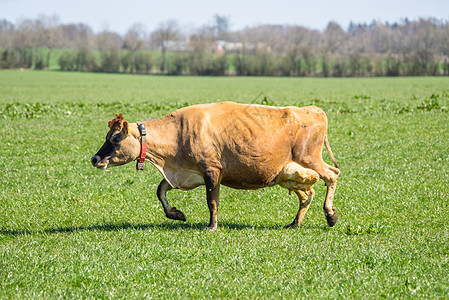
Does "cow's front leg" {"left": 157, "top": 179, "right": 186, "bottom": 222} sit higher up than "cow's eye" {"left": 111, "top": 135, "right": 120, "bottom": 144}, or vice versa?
"cow's eye" {"left": 111, "top": 135, "right": 120, "bottom": 144}

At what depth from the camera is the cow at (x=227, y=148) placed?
26.2 feet

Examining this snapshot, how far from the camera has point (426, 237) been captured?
801cm

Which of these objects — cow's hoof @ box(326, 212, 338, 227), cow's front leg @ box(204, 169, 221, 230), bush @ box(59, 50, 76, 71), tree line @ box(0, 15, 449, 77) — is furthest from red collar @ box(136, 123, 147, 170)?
bush @ box(59, 50, 76, 71)

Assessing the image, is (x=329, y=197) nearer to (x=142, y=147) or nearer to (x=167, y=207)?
(x=167, y=207)

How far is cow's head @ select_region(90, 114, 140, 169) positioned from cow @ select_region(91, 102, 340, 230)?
0.6 inches

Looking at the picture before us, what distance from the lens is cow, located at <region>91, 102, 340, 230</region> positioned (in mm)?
7984

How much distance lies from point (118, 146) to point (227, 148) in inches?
67.8

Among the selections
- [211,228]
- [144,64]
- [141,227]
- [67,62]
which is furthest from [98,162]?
[67,62]

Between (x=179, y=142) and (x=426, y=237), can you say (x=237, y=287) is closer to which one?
(x=179, y=142)

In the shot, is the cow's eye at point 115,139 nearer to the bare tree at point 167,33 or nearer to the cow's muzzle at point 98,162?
the cow's muzzle at point 98,162

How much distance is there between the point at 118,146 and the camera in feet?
25.7

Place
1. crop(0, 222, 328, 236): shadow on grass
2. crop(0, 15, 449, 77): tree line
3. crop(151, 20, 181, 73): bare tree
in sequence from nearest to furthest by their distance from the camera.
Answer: crop(0, 222, 328, 236): shadow on grass
crop(0, 15, 449, 77): tree line
crop(151, 20, 181, 73): bare tree

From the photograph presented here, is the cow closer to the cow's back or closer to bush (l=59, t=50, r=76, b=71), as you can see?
the cow's back

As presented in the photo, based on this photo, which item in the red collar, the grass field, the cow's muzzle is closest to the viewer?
the grass field
